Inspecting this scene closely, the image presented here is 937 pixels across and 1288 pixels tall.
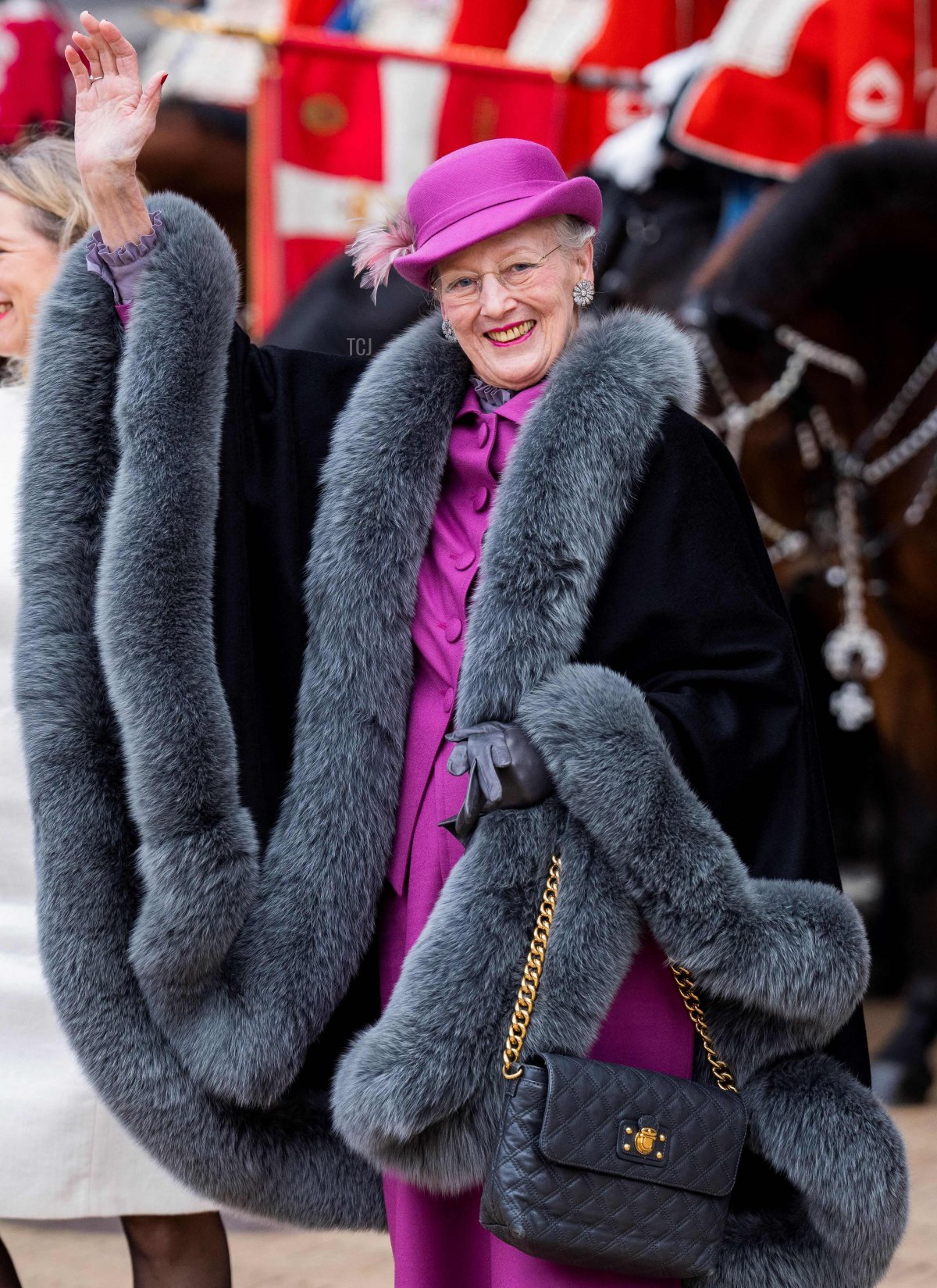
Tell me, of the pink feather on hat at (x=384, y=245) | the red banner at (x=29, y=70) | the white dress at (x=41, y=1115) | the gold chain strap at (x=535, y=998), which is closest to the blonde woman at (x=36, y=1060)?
the white dress at (x=41, y=1115)

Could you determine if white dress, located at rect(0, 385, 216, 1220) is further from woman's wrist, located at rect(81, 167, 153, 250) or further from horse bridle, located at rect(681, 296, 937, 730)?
horse bridle, located at rect(681, 296, 937, 730)

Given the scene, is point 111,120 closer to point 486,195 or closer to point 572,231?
point 486,195

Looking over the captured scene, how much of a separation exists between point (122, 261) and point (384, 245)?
33 cm

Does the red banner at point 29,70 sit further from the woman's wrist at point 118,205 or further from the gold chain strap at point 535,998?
the gold chain strap at point 535,998

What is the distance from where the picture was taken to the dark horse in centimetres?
445

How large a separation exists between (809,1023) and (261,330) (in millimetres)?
3974

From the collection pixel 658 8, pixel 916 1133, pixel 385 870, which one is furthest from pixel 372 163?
pixel 385 870

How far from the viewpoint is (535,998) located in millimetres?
1832

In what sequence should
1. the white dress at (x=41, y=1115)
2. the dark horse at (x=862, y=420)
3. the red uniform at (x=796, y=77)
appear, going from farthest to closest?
the red uniform at (x=796, y=77)
the dark horse at (x=862, y=420)
the white dress at (x=41, y=1115)

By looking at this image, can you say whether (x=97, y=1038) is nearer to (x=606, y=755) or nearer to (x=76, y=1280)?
(x=606, y=755)

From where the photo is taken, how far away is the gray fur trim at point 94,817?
6.60 feet

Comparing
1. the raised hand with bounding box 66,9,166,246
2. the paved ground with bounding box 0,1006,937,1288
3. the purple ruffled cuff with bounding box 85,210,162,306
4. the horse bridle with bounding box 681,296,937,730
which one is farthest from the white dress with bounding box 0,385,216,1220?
the horse bridle with bounding box 681,296,937,730

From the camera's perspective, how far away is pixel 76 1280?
139 inches

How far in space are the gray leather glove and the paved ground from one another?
1.85m
